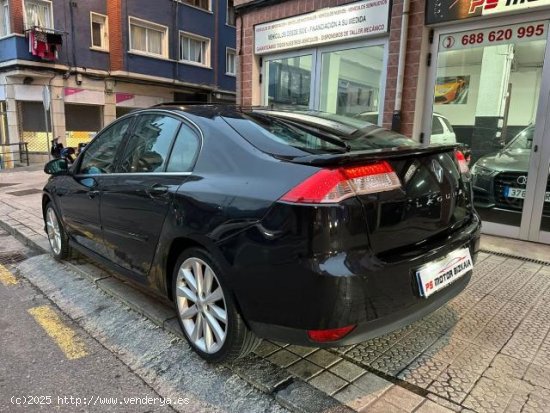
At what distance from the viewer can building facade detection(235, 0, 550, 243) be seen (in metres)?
4.85

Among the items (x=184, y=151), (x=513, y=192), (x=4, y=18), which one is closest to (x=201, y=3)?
(x=4, y=18)

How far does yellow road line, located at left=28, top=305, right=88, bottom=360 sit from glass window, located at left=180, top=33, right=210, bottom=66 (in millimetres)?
19534

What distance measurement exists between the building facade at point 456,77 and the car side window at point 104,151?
163 cm

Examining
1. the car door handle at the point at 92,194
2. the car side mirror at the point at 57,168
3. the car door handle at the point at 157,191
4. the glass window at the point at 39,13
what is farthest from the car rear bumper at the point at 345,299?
the glass window at the point at 39,13

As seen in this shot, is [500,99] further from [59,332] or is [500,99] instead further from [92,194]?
[59,332]

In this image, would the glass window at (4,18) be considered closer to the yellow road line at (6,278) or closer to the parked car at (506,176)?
the yellow road line at (6,278)

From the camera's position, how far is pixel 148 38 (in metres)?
19.6

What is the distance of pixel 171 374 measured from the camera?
8.28 feet

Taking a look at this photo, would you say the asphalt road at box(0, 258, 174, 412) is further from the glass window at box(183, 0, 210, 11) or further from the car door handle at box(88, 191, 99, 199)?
the glass window at box(183, 0, 210, 11)

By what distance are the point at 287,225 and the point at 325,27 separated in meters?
5.52

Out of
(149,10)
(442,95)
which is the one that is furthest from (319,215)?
(149,10)

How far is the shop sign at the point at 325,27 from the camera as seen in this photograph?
600 centimetres

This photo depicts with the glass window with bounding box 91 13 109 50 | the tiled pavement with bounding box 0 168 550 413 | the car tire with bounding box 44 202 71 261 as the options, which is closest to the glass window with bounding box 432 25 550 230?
the tiled pavement with bounding box 0 168 550 413

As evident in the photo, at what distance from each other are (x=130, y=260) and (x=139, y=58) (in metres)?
18.1
